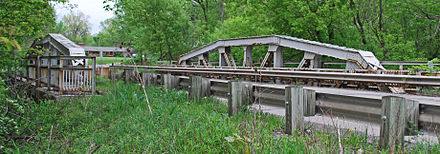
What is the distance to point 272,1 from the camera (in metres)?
19.7

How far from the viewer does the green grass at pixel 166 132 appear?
3.62m

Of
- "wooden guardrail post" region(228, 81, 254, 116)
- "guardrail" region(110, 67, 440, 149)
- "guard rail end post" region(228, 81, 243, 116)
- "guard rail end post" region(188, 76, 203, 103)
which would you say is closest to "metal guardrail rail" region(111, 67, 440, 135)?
"guardrail" region(110, 67, 440, 149)

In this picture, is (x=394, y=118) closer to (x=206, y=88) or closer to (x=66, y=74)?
(x=206, y=88)

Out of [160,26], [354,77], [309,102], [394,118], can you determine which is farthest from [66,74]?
[160,26]

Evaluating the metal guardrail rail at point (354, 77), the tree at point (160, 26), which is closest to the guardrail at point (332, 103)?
the metal guardrail rail at point (354, 77)

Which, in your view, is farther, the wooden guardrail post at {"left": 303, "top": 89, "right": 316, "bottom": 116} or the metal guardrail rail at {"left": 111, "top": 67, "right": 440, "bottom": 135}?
the wooden guardrail post at {"left": 303, "top": 89, "right": 316, "bottom": 116}

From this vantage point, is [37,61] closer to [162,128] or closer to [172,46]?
[162,128]

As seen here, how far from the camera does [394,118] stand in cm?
324

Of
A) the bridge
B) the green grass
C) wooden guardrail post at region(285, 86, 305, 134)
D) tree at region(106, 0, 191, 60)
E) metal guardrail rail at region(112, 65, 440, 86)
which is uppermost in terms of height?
tree at region(106, 0, 191, 60)

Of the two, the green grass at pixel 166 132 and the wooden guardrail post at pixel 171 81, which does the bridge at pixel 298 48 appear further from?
the green grass at pixel 166 132

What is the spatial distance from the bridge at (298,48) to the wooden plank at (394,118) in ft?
30.1

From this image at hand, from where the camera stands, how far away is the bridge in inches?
475

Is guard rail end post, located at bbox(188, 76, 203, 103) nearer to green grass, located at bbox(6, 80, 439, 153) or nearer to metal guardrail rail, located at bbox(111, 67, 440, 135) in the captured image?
green grass, located at bbox(6, 80, 439, 153)

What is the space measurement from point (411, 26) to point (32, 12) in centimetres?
2406
